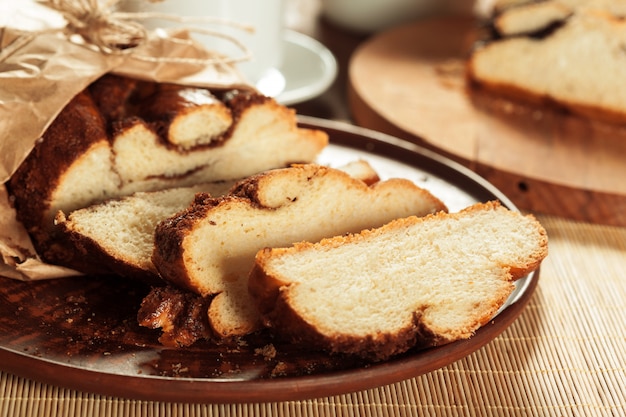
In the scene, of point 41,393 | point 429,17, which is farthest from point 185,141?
point 429,17

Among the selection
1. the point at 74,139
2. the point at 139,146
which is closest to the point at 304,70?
the point at 139,146

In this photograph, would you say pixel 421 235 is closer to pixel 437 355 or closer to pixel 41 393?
pixel 437 355

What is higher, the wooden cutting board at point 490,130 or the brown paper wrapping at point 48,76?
the brown paper wrapping at point 48,76

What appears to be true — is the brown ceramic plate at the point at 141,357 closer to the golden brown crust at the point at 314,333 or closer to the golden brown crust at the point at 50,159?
the golden brown crust at the point at 314,333

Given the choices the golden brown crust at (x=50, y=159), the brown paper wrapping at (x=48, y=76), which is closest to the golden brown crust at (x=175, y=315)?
the brown paper wrapping at (x=48, y=76)

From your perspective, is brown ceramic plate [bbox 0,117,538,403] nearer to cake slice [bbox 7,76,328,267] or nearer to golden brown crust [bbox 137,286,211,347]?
golden brown crust [bbox 137,286,211,347]

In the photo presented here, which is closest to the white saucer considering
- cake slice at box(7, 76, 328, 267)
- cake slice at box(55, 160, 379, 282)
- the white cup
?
the white cup

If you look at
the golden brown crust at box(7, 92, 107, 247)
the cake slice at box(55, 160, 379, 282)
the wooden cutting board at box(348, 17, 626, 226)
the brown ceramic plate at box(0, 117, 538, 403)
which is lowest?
the wooden cutting board at box(348, 17, 626, 226)
